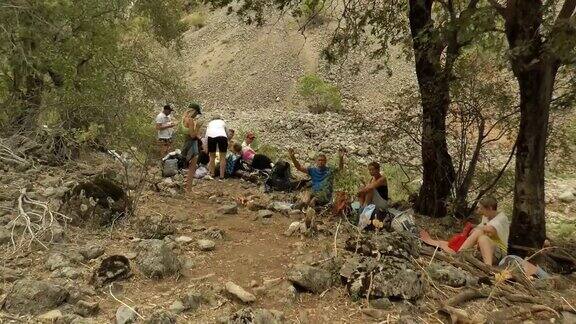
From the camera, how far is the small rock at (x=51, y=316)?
365cm

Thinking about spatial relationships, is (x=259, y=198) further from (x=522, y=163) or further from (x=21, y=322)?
(x=21, y=322)

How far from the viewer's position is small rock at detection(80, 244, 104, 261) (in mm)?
4770

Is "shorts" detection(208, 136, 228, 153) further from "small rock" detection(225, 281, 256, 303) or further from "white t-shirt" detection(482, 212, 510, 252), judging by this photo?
"small rock" detection(225, 281, 256, 303)

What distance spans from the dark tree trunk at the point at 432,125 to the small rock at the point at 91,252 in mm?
4529

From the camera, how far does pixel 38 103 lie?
9.30 m

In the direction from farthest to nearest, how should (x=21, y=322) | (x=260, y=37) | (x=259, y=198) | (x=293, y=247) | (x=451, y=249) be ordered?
(x=260, y=37) → (x=259, y=198) → (x=451, y=249) → (x=293, y=247) → (x=21, y=322)

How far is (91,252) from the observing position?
15.8 ft

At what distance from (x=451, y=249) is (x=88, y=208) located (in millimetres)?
3777

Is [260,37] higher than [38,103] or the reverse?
higher

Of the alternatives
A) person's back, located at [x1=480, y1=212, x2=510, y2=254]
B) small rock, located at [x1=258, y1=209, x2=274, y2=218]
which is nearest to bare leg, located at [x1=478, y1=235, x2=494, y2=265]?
person's back, located at [x1=480, y1=212, x2=510, y2=254]

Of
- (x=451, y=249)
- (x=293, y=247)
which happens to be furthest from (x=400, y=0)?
(x=293, y=247)

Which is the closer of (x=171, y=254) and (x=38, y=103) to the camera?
(x=171, y=254)

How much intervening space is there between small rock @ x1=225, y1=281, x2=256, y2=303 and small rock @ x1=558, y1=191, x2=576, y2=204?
11361 millimetres

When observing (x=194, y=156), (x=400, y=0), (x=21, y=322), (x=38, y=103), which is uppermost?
(x=400, y=0)
